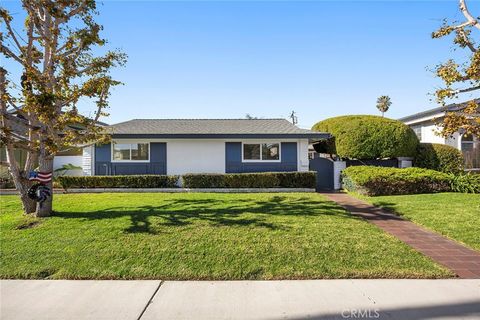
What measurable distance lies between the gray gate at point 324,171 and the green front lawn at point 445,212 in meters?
4.81

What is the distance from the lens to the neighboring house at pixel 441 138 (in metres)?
16.6

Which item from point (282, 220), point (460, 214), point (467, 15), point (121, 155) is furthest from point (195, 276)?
point (121, 155)

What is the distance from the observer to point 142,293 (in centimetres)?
414

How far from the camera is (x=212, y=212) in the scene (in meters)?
8.83

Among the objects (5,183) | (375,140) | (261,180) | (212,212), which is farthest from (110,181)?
(375,140)

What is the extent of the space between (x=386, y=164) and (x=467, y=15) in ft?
31.0

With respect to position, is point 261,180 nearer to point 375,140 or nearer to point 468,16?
point 375,140

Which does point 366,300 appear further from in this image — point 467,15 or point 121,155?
point 121,155

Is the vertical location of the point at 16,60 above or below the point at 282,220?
above

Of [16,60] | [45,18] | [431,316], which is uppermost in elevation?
[45,18]

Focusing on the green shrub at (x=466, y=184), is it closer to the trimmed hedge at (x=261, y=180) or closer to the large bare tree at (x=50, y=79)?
the trimmed hedge at (x=261, y=180)

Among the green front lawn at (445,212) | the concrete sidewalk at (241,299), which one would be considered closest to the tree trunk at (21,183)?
the concrete sidewalk at (241,299)

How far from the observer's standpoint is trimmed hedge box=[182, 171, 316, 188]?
14.6 metres

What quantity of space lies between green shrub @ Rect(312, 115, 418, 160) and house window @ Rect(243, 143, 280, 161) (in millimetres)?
3508
